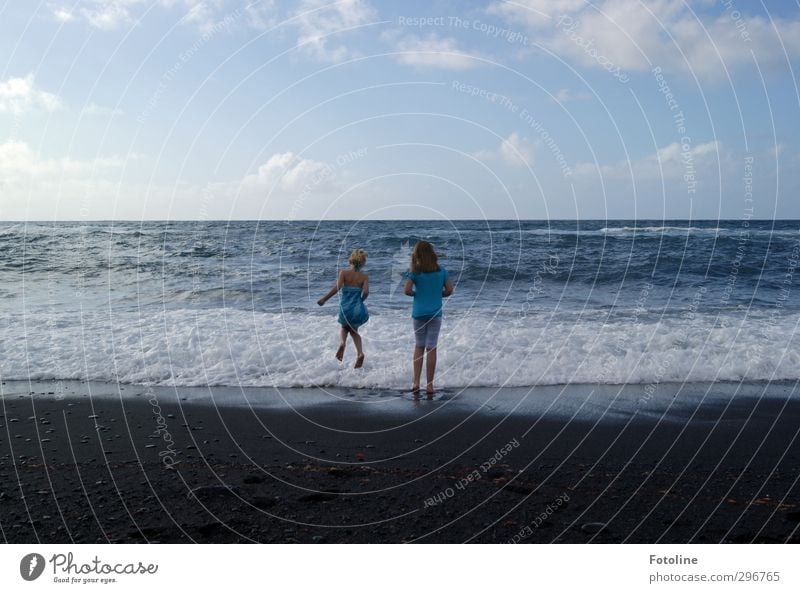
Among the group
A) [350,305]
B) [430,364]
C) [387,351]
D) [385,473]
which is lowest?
[385,473]

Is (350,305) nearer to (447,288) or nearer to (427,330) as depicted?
(427,330)

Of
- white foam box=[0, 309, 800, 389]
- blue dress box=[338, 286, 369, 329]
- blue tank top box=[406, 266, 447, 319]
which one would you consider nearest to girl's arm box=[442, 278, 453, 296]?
blue tank top box=[406, 266, 447, 319]

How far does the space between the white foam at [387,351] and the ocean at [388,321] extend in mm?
42

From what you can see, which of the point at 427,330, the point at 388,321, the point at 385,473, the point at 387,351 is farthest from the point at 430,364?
the point at 388,321

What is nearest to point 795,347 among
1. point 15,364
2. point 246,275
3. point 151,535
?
point 151,535

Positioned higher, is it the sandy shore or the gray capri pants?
the gray capri pants

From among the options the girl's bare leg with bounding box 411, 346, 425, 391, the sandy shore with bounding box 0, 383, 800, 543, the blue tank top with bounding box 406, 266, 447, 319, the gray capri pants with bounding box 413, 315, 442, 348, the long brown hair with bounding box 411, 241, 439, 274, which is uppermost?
the long brown hair with bounding box 411, 241, 439, 274

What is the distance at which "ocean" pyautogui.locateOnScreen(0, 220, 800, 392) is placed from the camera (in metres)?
10.6

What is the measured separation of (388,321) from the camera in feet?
46.9

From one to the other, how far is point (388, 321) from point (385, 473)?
8194 millimetres

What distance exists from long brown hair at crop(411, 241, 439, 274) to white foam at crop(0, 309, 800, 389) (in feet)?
6.42

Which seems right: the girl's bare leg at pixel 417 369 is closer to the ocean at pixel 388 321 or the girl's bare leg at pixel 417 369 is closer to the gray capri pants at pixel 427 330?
the gray capri pants at pixel 427 330

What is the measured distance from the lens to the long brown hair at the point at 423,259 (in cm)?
962

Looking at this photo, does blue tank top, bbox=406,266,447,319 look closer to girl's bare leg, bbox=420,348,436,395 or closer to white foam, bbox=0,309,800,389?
girl's bare leg, bbox=420,348,436,395
